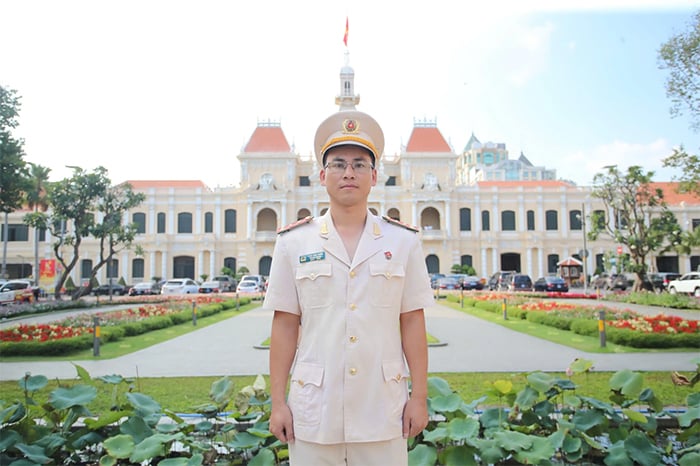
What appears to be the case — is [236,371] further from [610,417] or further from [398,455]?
[398,455]

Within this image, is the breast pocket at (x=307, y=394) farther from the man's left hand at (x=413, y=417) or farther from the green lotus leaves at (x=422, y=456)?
the green lotus leaves at (x=422, y=456)

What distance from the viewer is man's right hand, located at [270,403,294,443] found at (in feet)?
7.25

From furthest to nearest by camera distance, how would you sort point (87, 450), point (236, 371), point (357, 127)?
point (236, 371) → point (87, 450) → point (357, 127)

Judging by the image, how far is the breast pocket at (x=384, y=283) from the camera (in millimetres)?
2252

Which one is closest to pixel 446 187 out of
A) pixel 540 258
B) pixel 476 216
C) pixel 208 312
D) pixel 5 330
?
pixel 476 216

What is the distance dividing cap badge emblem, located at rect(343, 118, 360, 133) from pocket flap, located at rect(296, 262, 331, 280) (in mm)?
622

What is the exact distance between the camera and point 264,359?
9.08 meters

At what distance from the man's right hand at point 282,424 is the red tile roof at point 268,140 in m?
48.2

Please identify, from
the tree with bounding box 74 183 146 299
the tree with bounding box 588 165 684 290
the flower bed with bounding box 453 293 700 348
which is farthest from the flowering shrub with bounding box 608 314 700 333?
the tree with bounding box 74 183 146 299

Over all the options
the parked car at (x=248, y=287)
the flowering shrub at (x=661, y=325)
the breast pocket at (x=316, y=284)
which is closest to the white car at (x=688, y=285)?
the flowering shrub at (x=661, y=325)

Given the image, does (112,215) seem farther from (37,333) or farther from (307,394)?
(307,394)

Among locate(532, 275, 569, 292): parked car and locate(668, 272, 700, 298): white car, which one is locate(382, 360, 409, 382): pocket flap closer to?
locate(668, 272, 700, 298): white car

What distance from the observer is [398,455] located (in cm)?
221

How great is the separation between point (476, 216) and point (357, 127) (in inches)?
1831
